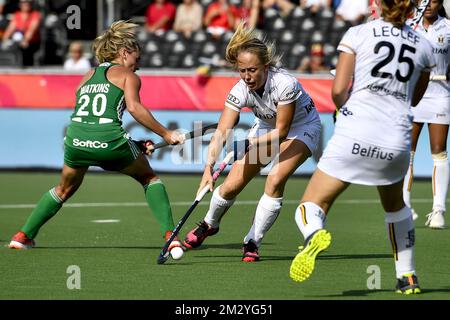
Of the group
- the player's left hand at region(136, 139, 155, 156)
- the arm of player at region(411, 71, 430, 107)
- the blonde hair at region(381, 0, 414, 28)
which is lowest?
the player's left hand at region(136, 139, 155, 156)

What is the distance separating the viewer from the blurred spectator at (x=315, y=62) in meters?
18.2

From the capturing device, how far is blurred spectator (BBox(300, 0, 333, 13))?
66.6 ft

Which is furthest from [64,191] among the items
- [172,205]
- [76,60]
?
[76,60]

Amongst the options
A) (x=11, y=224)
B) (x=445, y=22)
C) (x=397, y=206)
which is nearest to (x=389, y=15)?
(x=397, y=206)

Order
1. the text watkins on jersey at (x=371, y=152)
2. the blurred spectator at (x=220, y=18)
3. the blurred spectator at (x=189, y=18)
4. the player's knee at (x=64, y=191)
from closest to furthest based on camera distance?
1. the text watkins on jersey at (x=371, y=152)
2. the player's knee at (x=64, y=191)
3. the blurred spectator at (x=220, y=18)
4. the blurred spectator at (x=189, y=18)

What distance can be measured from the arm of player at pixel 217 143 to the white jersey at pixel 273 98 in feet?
0.24

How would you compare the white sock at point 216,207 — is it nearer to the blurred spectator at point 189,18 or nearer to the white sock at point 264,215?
the white sock at point 264,215

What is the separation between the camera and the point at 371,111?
6719 mm

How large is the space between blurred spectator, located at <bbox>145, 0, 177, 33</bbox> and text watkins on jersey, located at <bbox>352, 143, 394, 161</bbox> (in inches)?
571

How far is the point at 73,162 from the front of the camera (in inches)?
362

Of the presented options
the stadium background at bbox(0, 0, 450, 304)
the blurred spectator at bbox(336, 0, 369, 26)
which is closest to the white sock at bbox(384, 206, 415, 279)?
the stadium background at bbox(0, 0, 450, 304)

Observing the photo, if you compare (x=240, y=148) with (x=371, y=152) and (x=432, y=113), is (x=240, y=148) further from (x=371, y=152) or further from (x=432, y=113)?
(x=432, y=113)

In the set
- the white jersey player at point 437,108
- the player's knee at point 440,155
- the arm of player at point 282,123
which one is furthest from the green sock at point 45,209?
the player's knee at point 440,155

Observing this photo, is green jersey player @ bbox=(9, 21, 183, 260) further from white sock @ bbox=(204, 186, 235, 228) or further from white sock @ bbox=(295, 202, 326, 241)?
white sock @ bbox=(295, 202, 326, 241)
